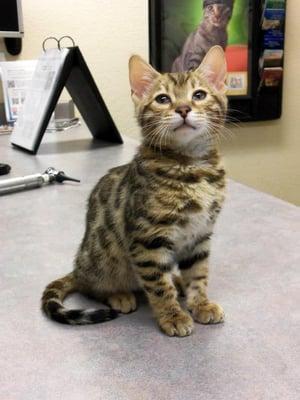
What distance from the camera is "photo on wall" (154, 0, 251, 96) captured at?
233cm

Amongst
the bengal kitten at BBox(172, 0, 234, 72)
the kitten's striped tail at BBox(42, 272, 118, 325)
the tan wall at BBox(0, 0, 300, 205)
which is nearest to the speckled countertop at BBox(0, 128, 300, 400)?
the kitten's striped tail at BBox(42, 272, 118, 325)

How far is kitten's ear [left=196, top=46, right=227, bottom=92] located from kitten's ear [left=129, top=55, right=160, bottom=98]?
86mm

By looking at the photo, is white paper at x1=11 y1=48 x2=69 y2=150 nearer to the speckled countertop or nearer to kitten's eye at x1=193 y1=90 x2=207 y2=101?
the speckled countertop

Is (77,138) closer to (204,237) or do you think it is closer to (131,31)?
(131,31)

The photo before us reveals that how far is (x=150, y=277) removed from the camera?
2.40 feet

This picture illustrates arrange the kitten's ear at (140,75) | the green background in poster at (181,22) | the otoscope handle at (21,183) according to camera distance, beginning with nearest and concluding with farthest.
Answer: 1. the kitten's ear at (140,75)
2. the otoscope handle at (21,183)
3. the green background in poster at (181,22)

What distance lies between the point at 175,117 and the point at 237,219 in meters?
0.42

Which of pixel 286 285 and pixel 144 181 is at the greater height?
pixel 144 181

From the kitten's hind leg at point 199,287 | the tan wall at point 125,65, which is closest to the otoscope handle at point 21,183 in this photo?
the kitten's hind leg at point 199,287

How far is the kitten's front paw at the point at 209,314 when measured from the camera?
0.69 meters

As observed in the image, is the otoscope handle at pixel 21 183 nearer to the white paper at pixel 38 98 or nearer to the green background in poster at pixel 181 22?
the white paper at pixel 38 98

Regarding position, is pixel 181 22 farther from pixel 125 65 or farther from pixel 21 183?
pixel 21 183

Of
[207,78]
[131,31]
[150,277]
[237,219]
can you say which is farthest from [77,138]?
[150,277]

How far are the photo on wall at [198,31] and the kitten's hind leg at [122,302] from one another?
177cm
